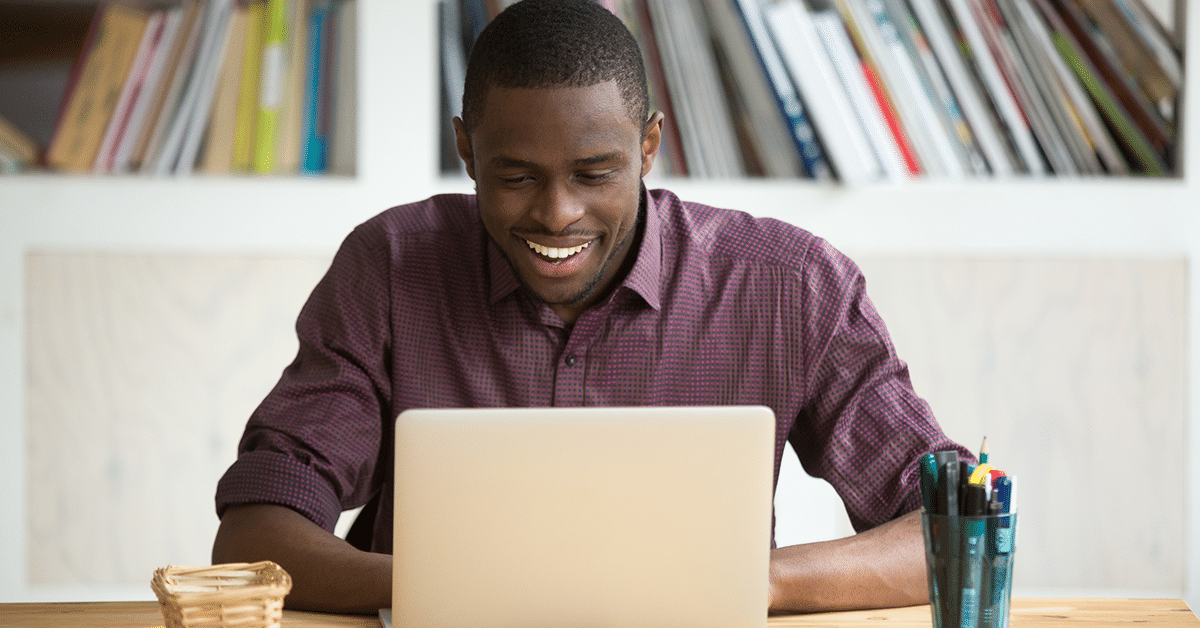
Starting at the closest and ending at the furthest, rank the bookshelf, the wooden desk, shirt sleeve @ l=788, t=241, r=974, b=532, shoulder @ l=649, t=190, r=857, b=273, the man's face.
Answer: the wooden desk → the man's face → shirt sleeve @ l=788, t=241, r=974, b=532 → shoulder @ l=649, t=190, r=857, b=273 → the bookshelf

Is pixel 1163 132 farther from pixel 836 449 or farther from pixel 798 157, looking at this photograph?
pixel 836 449

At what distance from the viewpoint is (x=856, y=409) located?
1486mm

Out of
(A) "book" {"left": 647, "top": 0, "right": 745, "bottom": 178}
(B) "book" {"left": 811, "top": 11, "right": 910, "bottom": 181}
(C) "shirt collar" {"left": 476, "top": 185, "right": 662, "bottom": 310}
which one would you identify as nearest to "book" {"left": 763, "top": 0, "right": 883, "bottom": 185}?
(B) "book" {"left": 811, "top": 11, "right": 910, "bottom": 181}

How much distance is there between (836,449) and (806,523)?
1.48 ft

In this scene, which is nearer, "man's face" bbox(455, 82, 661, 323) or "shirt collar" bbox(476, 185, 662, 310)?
"man's face" bbox(455, 82, 661, 323)

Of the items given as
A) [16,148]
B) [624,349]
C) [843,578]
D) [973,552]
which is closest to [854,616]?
[843,578]

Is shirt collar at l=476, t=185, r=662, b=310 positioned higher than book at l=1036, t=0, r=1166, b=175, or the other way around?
book at l=1036, t=0, r=1166, b=175

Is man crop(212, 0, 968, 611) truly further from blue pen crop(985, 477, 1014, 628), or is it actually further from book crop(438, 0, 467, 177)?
book crop(438, 0, 467, 177)

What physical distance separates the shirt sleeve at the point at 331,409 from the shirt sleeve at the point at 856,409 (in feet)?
1.88

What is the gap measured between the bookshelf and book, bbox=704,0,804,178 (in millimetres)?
66

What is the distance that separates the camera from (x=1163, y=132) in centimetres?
211

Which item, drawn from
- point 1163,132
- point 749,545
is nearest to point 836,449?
point 749,545

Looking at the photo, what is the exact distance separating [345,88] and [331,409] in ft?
2.79

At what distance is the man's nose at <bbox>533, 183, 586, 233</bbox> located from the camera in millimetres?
1356
